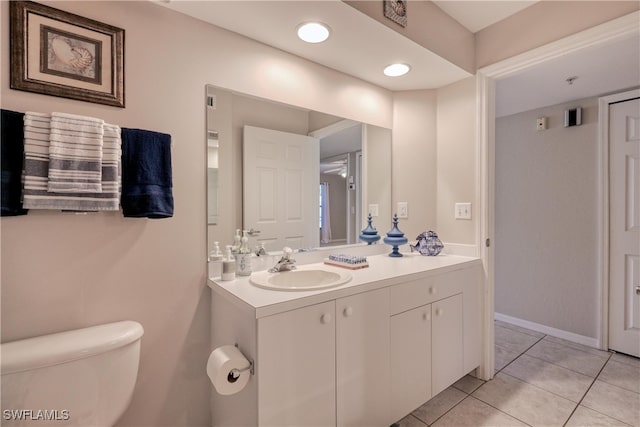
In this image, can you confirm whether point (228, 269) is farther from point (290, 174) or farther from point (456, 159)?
point (456, 159)

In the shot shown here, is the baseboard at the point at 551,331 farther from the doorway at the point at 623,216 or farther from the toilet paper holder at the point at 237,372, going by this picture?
the toilet paper holder at the point at 237,372

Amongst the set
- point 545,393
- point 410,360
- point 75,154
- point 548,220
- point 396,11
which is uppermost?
point 396,11

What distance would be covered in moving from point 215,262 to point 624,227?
3076mm

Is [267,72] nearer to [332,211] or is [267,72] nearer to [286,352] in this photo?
[332,211]

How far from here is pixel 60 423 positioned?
962mm

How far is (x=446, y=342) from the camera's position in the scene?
5.65 ft

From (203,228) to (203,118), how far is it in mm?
542

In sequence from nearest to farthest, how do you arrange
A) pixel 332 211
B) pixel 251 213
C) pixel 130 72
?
pixel 130 72 → pixel 251 213 → pixel 332 211

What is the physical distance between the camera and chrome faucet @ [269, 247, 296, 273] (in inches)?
62.4

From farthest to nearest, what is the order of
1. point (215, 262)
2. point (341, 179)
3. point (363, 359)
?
point (341, 179), point (215, 262), point (363, 359)

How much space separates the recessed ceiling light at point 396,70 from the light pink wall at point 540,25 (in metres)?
0.54

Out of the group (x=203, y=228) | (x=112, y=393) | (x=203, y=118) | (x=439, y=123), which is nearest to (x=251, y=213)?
(x=203, y=228)

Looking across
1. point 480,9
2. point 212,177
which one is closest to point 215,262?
point 212,177

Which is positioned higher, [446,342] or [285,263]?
[285,263]
